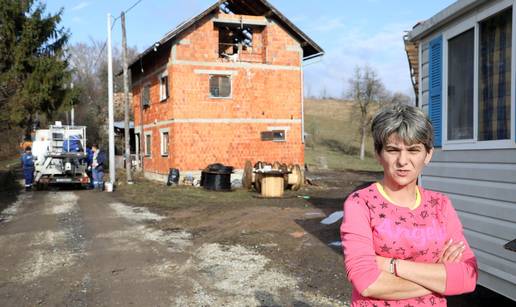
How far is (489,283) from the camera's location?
531 cm

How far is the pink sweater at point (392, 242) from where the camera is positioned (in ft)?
6.75

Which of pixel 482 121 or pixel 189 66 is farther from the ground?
pixel 189 66

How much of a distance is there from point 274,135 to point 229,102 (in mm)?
2767

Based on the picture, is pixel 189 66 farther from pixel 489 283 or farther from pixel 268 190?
→ pixel 489 283

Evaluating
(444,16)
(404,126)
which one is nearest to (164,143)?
(444,16)

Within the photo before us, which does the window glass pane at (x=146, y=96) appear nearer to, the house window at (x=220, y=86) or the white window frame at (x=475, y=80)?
the house window at (x=220, y=86)

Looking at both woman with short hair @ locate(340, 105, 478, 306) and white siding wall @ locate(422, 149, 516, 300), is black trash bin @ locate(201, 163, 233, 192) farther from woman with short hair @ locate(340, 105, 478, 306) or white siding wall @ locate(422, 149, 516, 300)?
woman with short hair @ locate(340, 105, 478, 306)

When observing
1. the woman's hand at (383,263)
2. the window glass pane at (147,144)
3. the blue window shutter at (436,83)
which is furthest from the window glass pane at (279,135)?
the woman's hand at (383,263)

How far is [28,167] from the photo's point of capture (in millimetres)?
19266

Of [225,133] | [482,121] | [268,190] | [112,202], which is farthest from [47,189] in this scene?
[482,121]

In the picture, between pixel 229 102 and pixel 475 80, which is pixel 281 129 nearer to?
pixel 229 102

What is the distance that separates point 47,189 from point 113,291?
53.2 ft

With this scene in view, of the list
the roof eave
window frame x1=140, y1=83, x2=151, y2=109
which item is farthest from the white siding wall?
window frame x1=140, y1=83, x2=151, y2=109

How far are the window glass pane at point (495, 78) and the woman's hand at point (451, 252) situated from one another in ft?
11.8
